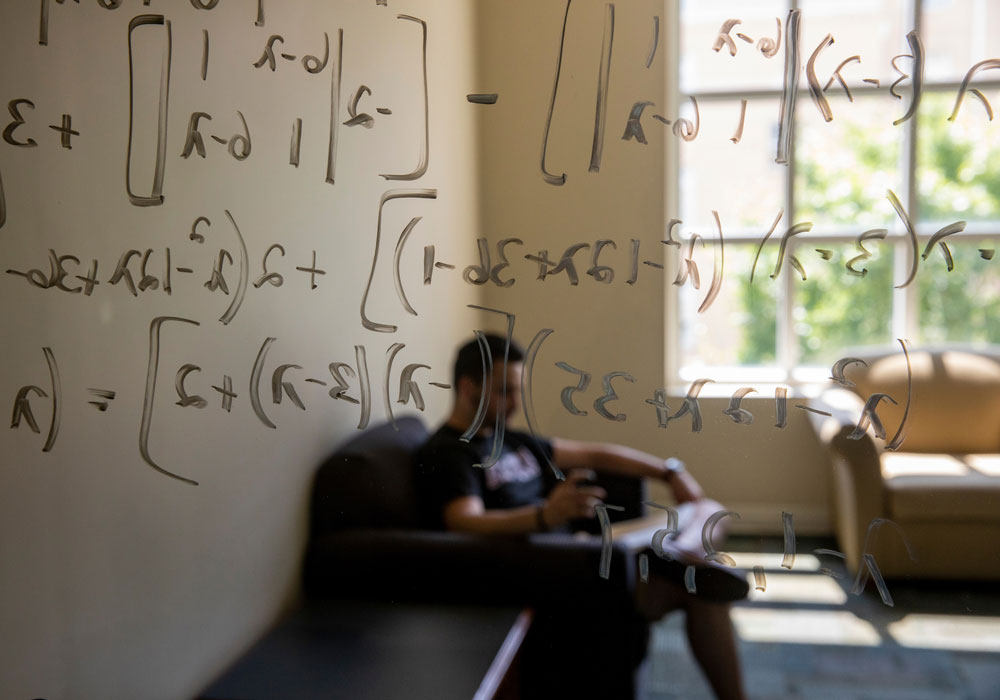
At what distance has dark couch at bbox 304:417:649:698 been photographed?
0.85m

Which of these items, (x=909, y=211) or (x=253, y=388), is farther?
(x=253, y=388)

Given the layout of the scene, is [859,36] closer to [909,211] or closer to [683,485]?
[909,211]

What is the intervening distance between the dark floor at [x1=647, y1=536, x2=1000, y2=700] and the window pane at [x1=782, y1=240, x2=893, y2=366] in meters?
0.20

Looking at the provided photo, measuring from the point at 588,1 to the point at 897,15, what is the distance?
284 millimetres

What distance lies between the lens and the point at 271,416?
3.00 ft

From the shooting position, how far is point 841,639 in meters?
0.85

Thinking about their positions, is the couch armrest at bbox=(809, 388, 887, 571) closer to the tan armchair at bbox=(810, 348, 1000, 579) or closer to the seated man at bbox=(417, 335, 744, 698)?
the tan armchair at bbox=(810, 348, 1000, 579)

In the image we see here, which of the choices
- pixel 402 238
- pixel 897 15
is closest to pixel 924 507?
pixel 897 15

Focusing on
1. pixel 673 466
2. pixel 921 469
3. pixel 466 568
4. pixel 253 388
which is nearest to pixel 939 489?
pixel 921 469

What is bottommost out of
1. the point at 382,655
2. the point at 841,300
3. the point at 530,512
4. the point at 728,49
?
the point at 382,655

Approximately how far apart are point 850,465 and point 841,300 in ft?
0.51

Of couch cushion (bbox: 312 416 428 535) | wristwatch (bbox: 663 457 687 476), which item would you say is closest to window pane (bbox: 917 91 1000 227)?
wristwatch (bbox: 663 457 687 476)

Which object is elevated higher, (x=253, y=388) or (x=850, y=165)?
(x=850, y=165)

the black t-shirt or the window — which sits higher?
the window
